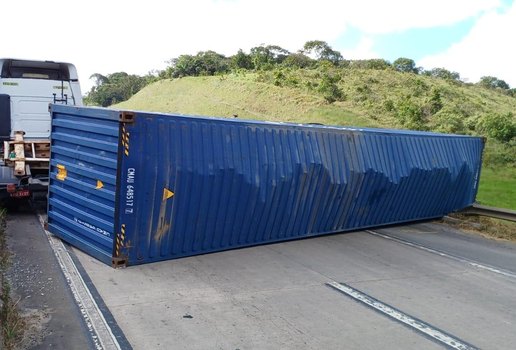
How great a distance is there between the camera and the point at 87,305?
5746 mm

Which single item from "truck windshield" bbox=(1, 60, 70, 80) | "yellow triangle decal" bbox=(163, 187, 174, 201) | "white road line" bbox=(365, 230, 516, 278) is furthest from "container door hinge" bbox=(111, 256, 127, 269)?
"truck windshield" bbox=(1, 60, 70, 80)

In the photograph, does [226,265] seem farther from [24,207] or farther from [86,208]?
[24,207]

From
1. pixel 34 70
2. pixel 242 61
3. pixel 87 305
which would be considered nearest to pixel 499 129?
pixel 34 70

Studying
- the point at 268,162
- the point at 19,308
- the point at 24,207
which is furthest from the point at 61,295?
the point at 24,207

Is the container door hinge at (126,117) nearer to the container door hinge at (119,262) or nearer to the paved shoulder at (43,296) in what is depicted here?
the container door hinge at (119,262)

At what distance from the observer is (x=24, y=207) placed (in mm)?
11180

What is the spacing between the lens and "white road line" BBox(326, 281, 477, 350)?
5227mm

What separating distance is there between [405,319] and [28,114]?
9144mm

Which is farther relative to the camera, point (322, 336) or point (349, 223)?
point (349, 223)

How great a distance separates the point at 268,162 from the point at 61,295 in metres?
3.97

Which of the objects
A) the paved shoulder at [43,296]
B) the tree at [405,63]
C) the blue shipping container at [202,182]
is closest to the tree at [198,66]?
the tree at [405,63]

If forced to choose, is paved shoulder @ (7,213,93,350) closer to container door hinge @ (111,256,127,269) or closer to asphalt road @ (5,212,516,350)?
asphalt road @ (5,212,516,350)

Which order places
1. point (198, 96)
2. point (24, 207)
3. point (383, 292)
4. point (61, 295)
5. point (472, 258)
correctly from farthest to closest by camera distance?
Result: point (198, 96) < point (24, 207) < point (472, 258) < point (383, 292) < point (61, 295)

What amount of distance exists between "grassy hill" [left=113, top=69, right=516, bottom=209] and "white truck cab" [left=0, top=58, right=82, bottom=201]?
44.2 ft
